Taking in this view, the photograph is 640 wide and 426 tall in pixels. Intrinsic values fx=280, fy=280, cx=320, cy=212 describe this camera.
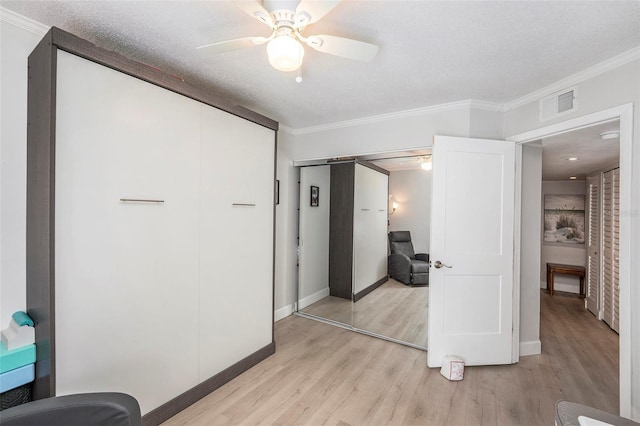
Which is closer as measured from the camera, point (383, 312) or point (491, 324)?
point (491, 324)

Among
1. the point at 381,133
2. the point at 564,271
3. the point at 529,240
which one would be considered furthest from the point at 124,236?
the point at 564,271

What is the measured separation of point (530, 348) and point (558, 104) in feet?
7.51

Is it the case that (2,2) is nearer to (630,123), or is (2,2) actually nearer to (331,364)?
(331,364)

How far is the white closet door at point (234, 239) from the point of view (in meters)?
2.12

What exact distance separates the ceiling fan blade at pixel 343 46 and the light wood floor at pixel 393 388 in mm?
2266

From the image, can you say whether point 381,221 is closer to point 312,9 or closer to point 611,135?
point 611,135

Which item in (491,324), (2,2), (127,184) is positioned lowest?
(491,324)

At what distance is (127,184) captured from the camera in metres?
1.64

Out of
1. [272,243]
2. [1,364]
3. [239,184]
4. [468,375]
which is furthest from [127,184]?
[468,375]

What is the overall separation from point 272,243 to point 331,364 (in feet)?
4.09

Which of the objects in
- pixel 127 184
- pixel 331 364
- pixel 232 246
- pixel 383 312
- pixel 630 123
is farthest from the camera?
pixel 383 312

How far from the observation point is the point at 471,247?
2561 millimetres

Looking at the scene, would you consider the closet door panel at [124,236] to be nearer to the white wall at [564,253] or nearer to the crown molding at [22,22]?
the crown molding at [22,22]

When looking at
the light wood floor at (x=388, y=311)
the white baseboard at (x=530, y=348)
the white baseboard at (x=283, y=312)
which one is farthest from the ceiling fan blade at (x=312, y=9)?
the white baseboard at (x=530, y=348)
